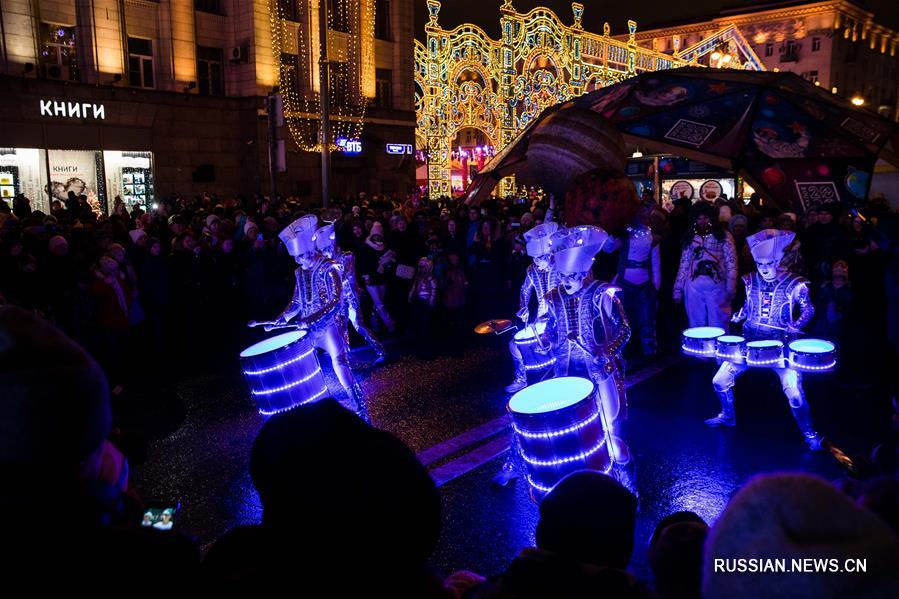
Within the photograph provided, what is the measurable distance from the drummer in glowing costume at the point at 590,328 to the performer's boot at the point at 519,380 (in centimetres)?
244

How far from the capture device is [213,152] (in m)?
27.3

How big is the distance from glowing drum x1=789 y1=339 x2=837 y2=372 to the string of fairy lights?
83.7 feet

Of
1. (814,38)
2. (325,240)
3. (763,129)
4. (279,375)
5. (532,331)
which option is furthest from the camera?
(814,38)

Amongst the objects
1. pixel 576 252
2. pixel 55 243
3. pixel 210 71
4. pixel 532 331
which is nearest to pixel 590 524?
pixel 576 252

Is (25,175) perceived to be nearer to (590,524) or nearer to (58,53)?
(58,53)

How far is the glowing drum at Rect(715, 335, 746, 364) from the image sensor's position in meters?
6.70

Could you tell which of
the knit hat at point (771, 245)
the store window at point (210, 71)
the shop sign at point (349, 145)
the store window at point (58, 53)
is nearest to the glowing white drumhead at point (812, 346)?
the knit hat at point (771, 245)

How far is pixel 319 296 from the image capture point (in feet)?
23.2

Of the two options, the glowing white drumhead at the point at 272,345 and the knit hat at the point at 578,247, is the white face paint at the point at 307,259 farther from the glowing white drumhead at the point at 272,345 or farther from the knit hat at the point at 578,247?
the knit hat at the point at 578,247

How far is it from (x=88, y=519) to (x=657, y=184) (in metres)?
23.2

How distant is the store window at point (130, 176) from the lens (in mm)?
24531

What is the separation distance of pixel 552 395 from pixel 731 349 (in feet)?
8.36

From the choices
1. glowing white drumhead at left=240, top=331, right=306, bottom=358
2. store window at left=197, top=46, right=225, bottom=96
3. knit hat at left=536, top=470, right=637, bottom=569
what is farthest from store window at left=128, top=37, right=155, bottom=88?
knit hat at left=536, top=470, right=637, bottom=569

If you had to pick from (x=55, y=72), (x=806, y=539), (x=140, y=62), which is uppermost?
(x=140, y=62)
